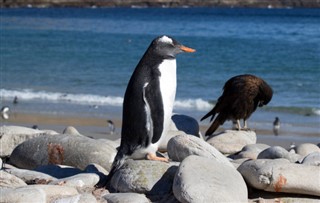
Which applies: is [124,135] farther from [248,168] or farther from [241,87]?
[241,87]

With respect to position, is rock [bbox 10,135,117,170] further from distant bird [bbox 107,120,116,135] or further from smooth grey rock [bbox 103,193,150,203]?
distant bird [bbox 107,120,116,135]

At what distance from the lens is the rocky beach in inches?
246

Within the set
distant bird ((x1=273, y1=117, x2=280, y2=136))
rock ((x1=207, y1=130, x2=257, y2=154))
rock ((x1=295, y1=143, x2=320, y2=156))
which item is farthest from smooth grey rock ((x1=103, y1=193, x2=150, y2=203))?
distant bird ((x1=273, y1=117, x2=280, y2=136))

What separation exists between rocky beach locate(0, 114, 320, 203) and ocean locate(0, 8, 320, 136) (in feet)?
21.0

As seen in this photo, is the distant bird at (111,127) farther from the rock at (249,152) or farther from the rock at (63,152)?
the rock at (63,152)

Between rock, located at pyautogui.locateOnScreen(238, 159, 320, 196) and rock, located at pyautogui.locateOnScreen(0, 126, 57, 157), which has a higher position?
rock, located at pyautogui.locateOnScreen(238, 159, 320, 196)

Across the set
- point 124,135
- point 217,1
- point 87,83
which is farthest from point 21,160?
point 217,1

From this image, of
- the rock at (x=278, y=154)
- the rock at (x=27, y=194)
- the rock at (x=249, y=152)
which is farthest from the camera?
the rock at (x=249, y=152)

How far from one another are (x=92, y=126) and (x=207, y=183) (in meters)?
8.14

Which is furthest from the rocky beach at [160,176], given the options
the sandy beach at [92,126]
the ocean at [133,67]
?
the ocean at [133,67]

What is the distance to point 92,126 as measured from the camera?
14258mm

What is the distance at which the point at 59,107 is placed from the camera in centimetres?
1705

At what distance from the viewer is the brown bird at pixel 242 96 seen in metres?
10.2

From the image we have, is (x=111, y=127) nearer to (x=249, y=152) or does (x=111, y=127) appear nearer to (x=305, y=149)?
(x=305, y=149)
